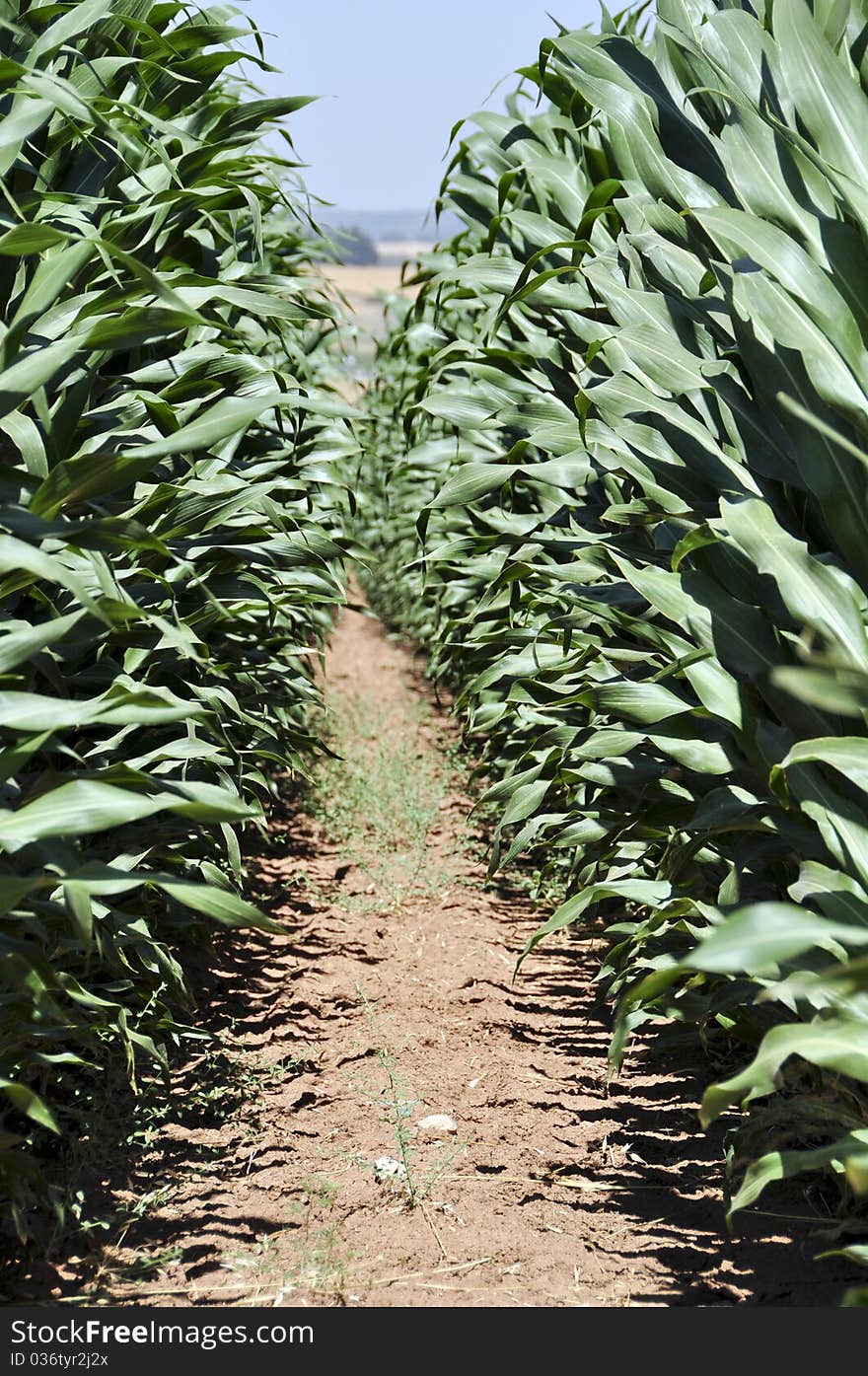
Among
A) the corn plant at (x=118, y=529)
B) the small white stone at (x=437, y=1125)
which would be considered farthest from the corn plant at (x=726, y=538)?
the corn plant at (x=118, y=529)

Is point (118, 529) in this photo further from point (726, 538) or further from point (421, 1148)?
point (421, 1148)

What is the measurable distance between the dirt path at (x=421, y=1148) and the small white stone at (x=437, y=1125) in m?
0.01

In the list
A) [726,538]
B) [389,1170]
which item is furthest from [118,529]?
[389,1170]

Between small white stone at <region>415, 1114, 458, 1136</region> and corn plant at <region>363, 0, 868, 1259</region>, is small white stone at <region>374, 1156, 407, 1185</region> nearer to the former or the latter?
small white stone at <region>415, 1114, 458, 1136</region>

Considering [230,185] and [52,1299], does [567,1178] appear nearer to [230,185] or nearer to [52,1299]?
[52,1299]

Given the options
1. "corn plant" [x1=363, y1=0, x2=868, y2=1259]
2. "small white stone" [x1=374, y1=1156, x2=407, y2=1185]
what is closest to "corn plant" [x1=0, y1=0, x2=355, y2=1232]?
"small white stone" [x1=374, y1=1156, x2=407, y2=1185]

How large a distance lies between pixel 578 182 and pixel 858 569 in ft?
4.76

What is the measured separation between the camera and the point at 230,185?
2119mm

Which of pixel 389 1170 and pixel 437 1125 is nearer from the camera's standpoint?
pixel 389 1170

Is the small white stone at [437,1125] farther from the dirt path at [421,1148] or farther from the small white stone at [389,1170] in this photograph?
the small white stone at [389,1170]

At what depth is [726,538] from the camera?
5.37 ft

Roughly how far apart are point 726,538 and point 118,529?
0.82 metres

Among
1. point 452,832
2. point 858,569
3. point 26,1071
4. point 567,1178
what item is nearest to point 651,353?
point 858,569

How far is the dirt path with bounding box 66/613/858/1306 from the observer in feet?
5.63
